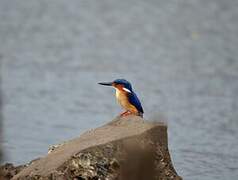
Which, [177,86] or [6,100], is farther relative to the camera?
[177,86]

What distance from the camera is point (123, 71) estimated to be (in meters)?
15.7

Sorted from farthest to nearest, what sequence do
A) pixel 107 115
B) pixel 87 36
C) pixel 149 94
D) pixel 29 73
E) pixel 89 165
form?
pixel 87 36, pixel 29 73, pixel 149 94, pixel 107 115, pixel 89 165

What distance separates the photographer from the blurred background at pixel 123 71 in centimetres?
1213

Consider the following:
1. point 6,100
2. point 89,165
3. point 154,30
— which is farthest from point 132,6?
point 89,165

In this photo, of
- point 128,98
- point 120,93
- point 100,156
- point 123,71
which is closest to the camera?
point 100,156

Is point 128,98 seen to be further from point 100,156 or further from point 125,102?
point 100,156

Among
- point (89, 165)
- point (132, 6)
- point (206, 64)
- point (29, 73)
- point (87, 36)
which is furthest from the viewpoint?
point (132, 6)

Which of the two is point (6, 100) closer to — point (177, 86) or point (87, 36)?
point (177, 86)

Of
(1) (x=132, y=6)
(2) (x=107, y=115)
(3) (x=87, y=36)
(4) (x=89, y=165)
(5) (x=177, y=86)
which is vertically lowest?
(4) (x=89, y=165)

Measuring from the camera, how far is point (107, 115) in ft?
43.9

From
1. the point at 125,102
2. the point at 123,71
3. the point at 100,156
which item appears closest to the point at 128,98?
the point at 125,102

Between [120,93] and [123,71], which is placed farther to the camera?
[123,71]

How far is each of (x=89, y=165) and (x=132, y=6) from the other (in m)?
13.8

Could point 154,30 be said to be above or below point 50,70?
above
